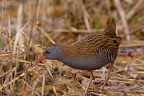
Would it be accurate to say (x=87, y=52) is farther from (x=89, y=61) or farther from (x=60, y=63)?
(x=60, y=63)

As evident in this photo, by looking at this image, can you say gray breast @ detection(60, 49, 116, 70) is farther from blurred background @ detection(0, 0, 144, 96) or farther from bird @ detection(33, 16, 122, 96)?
blurred background @ detection(0, 0, 144, 96)

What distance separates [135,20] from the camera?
8195mm

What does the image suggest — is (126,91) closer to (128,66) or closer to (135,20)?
(128,66)

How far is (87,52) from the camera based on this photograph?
492 centimetres

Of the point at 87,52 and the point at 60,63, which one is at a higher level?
the point at 87,52

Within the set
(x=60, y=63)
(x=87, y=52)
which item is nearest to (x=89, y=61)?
(x=87, y=52)

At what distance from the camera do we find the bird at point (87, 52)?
481 cm

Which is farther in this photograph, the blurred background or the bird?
the blurred background

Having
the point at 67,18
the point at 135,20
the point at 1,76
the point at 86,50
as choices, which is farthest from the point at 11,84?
the point at 135,20

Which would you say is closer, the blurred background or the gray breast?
the gray breast

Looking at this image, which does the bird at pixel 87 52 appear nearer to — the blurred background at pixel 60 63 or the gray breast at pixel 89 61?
the gray breast at pixel 89 61

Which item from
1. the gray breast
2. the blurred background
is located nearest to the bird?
the gray breast

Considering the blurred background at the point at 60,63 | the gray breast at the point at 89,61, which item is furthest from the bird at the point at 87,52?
the blurred background at the point at 60,63

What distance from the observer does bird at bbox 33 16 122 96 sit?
481 centimetres
